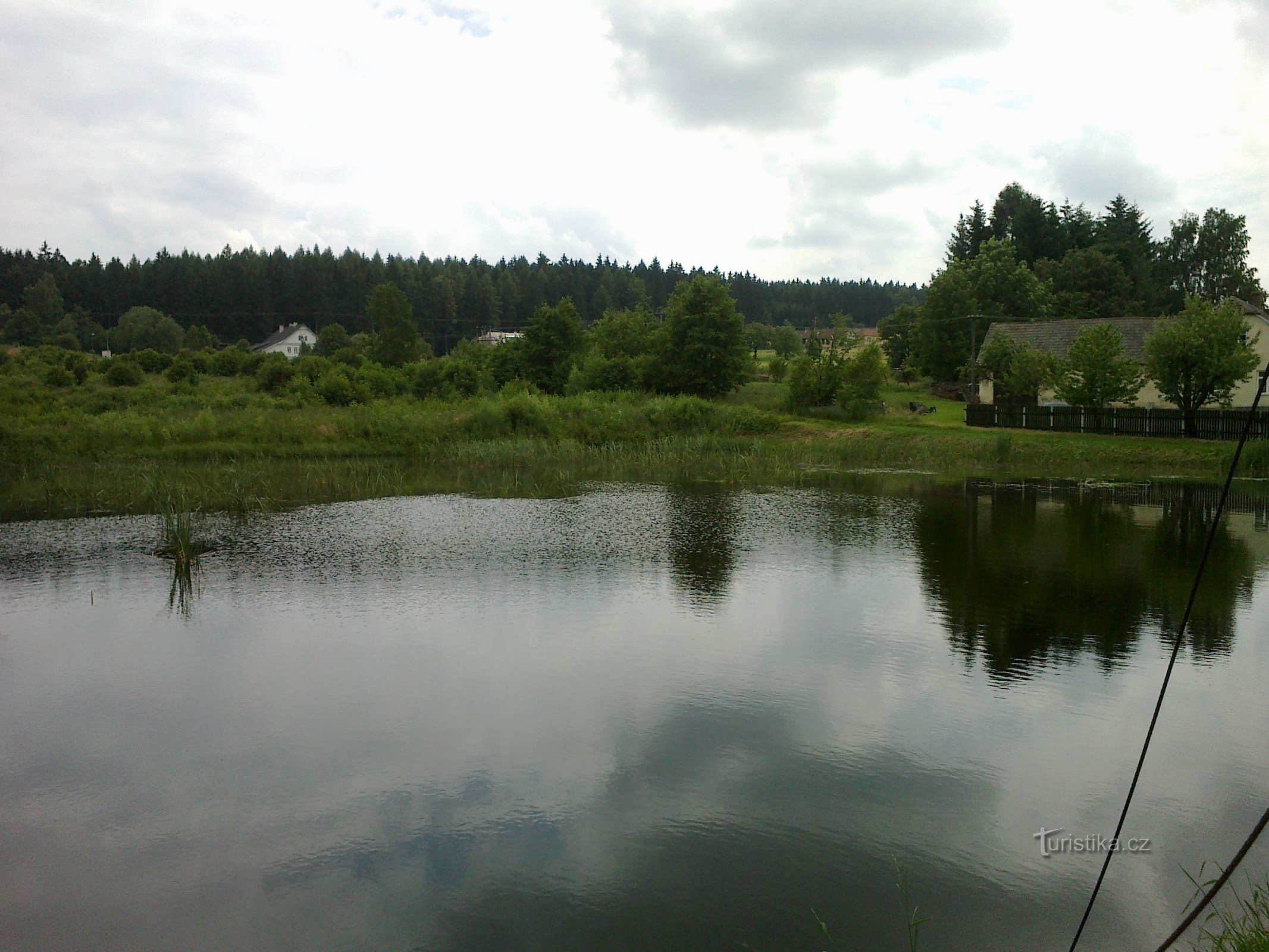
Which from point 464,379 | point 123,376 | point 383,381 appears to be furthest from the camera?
point 464,379

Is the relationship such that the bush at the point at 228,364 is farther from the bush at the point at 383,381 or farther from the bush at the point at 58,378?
the bush at the point at 58,378

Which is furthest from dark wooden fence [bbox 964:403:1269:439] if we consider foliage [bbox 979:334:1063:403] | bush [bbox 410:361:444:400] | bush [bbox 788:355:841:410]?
bush [bbox 410:361:444:400]

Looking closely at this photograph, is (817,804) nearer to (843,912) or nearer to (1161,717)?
(843,912)

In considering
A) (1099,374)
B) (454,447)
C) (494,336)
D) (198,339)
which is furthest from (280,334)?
(1099,374)

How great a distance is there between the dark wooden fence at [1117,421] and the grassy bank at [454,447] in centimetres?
148

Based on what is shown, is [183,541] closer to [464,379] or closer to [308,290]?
[464,379]

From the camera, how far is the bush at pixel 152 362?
52578mm

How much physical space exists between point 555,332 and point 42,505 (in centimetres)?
3435

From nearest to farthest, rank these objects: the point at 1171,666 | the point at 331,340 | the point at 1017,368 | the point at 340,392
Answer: the point at 1171,666, the point at 1017,368, the point at 340,392, the point at 331,340

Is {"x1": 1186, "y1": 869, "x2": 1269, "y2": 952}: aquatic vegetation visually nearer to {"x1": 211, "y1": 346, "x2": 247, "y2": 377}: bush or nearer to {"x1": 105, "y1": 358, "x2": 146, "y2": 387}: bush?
{"x1": 105, "y1": 358, "x2": 146, "y2": 387}: bush

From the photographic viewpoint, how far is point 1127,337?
147 ft

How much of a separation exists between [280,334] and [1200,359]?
88029 mm

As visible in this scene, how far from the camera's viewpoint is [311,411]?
132 feet

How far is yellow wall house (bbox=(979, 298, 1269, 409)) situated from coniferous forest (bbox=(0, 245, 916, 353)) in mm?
41862
